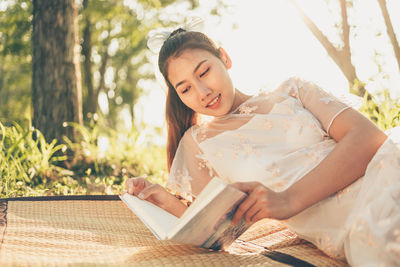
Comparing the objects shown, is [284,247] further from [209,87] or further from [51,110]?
[51,110]

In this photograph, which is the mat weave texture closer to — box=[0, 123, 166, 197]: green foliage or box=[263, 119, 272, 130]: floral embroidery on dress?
box=[263, 119, 272, 130]: floral embroidery on dress

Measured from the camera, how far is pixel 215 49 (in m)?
2.10

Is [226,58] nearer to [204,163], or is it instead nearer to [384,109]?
[204,163]

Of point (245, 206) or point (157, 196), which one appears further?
point (157, 196)

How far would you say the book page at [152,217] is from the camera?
4.62 feet

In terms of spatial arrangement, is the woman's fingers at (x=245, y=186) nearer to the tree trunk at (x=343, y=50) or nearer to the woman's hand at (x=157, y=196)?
the woman's hand at (x=157, y=196)

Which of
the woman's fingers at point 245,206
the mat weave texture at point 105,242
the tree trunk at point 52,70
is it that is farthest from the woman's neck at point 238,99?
the tree trunk at point 52,70

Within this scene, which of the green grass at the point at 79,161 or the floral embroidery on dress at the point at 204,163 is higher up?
the floral embroidery on dress at the point at 204,163

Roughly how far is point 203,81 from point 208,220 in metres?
0.81

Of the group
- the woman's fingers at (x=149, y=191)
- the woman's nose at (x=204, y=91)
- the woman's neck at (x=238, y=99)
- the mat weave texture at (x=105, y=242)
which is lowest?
the mat weave texture at (x=105, y=242)

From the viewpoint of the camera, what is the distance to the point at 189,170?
2188 millimetres

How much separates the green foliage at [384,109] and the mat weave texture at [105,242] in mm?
1562

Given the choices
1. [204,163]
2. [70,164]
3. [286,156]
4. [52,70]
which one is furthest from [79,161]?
[286,156]

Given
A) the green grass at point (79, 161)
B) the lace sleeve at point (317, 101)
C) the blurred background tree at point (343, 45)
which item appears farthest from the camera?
the blurred background tree at point (343, 45)
